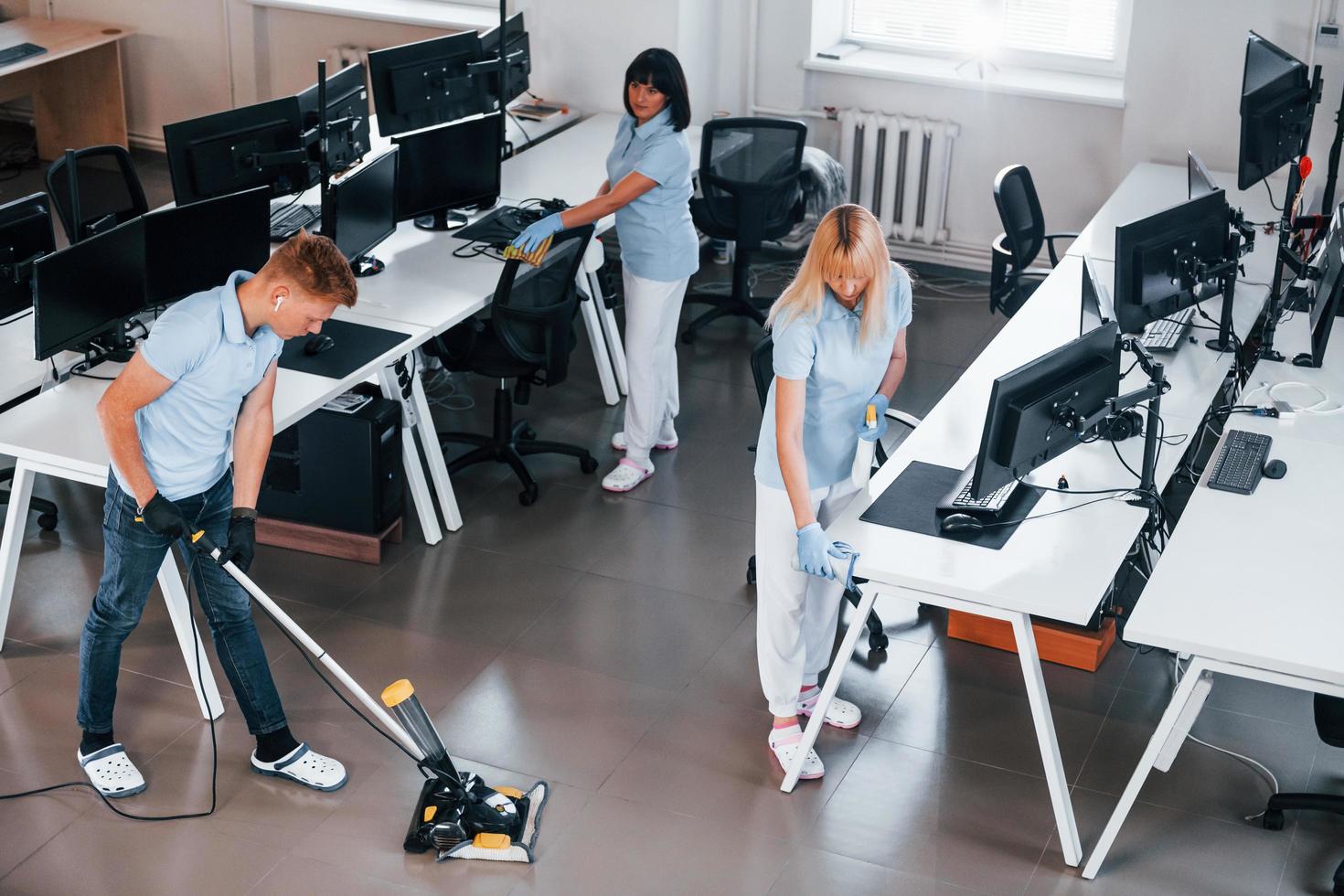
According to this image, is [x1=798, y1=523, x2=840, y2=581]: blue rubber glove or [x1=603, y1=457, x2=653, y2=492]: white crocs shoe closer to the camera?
[x1=798, y1=523, x2=840, y2=581]: blue rubber glove

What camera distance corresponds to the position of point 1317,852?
3.52 metres

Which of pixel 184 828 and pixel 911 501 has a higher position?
pixel 911 501

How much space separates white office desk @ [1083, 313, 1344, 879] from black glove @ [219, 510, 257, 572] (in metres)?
1.99

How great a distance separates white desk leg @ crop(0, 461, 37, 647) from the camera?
4035 mm

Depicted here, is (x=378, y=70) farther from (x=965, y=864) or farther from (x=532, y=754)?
(x=965, y=864)

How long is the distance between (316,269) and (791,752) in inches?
67.5

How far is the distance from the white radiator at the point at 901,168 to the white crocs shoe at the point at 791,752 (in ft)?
12.7

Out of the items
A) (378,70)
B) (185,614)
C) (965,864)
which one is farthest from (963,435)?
(378,70)

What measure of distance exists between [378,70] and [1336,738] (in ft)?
13.0

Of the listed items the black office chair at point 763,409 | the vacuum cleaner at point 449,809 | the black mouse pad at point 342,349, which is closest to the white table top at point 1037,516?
the black office chair at point 763,409

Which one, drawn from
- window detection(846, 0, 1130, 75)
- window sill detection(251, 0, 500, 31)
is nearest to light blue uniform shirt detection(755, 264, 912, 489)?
window detection(846, 0, 1130, 75)

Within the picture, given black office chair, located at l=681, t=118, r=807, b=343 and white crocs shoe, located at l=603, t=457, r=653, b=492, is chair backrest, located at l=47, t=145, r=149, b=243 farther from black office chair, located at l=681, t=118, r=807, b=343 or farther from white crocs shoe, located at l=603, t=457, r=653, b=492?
black office chair, located at l=681, t=118, r=807, b=343

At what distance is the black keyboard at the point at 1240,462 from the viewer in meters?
3.77

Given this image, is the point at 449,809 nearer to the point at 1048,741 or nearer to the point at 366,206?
the point at 1048,741
